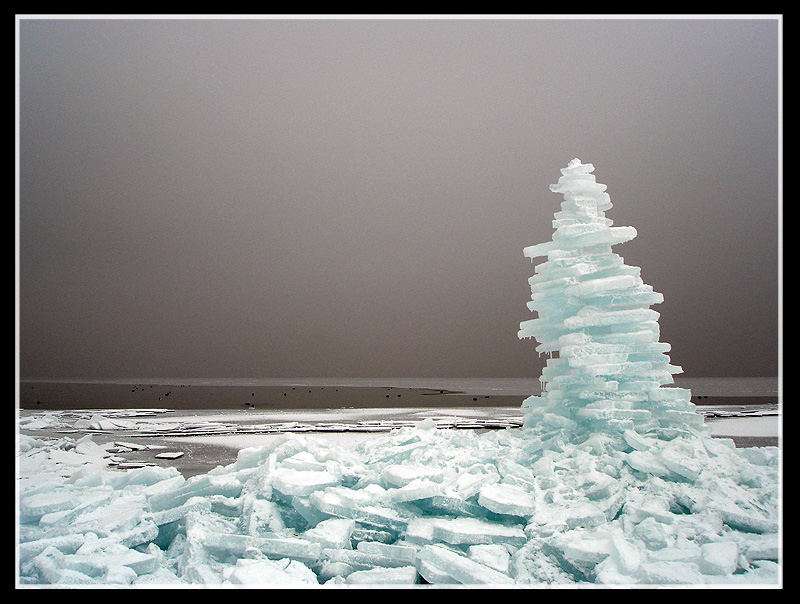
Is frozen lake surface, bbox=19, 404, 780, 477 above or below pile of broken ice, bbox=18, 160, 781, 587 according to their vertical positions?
below

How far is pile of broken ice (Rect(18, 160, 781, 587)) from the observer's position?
5055 mm

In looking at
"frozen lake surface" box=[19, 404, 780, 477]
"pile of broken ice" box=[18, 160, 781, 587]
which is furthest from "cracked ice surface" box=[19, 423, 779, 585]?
"frozen lake surface" box=[19, 404, 780, 477]

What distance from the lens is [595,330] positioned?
24.8 ft

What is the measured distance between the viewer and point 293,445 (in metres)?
7.02

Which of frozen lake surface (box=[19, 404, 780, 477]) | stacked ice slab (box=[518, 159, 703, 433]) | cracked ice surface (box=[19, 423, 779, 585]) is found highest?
stacked ice slab (box=[518, 159, 703, 433])

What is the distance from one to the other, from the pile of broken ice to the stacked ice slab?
2 cm

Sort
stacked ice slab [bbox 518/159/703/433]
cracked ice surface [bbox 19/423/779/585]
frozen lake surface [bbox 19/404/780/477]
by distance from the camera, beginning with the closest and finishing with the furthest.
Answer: cracked ice surface [bbox 19/423/779/585]
stacked ice slab [bbox 518/159/703/433]
frozen lake surface [bbox 19/404/780/477]

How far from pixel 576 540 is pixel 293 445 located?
135 inches

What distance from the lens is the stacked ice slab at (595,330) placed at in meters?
7.19

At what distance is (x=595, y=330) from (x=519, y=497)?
2737 millimetres

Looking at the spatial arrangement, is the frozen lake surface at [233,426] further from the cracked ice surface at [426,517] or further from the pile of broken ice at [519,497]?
the pile of broken ice at [519,497]

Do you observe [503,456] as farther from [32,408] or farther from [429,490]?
[32,408]

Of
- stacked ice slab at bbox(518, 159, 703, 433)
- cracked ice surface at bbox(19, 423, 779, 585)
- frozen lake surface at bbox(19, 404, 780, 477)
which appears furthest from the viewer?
frozen lake surface at bbox(19, 404, 780, 477)

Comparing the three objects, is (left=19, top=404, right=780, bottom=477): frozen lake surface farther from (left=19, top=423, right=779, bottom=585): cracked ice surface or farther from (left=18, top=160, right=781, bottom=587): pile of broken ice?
(left=18, top=160, right=781, bottom=587): pile of broken ice
